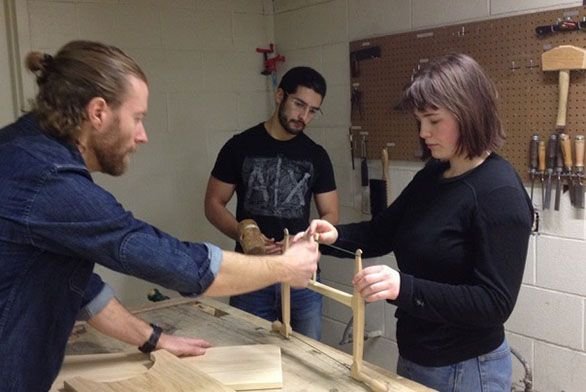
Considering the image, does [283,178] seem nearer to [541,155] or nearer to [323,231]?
[323,231]

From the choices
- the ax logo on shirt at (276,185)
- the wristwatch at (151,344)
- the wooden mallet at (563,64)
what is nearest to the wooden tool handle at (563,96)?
the wooden mallet at (563,64)

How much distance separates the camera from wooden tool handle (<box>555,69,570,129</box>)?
2.00 metres

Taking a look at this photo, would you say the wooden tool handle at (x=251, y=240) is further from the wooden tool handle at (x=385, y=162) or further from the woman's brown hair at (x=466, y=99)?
the wooden tool handle at (x=385, y=162)

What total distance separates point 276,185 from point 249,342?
94 cm

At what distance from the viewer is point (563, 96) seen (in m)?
2.01

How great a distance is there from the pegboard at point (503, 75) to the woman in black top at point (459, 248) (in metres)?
0.50

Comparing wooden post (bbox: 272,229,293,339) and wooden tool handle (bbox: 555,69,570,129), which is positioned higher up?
wooden tool handle (bbox: 555,69,570,129)

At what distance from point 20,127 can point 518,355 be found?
6.22 ft

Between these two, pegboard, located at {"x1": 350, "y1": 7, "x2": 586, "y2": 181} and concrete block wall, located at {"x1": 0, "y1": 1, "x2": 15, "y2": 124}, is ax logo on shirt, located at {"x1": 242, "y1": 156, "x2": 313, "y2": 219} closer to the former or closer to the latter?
pegboard, located at {"x1": 350, "y1": 7, "x2": 586, "y2": 181}

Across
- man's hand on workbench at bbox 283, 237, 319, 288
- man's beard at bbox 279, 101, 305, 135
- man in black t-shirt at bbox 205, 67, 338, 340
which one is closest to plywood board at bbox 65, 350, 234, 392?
man's hand on workbench at bbox 283, 237, 319, 288

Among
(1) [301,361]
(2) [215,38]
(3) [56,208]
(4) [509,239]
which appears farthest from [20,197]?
(2) [215,38]

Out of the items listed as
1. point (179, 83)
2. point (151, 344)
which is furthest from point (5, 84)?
point (151, 344)

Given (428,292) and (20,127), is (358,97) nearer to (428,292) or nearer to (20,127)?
(428,292)

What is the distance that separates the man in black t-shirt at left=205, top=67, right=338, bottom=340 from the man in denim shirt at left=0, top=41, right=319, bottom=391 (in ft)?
3.71
